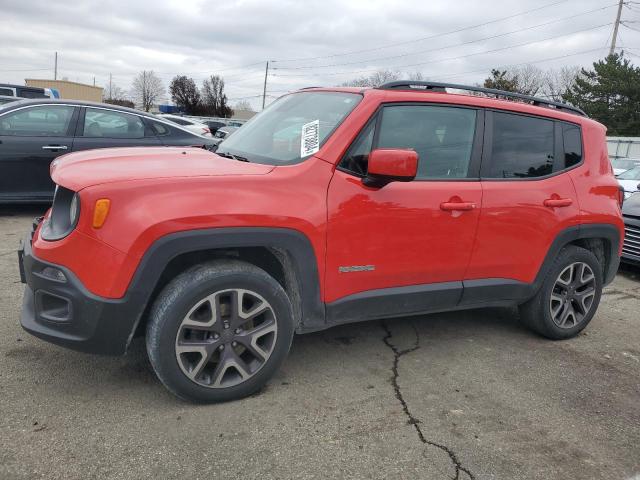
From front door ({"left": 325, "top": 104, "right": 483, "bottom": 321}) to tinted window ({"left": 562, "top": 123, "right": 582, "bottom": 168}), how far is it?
0.86 m

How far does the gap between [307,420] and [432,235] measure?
1332mm

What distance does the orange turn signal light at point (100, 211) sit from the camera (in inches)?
98.8

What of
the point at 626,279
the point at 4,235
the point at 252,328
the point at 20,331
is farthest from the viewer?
the point at 626,279

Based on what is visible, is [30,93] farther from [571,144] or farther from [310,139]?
[571,144]

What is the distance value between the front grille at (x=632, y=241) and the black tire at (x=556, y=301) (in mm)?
2788

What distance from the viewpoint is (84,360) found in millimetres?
3254

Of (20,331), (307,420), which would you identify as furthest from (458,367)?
(20,331)

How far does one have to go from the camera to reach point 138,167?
2.82 metres

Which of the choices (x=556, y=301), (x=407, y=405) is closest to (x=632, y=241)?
(x=556, y=301)

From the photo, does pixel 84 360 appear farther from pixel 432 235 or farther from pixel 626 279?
pixel 626 279

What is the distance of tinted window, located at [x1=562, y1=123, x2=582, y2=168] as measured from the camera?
4000 millimetres

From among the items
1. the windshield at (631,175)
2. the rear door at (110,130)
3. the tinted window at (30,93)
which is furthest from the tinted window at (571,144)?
the tinted window at (30,93)

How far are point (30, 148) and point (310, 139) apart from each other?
4.91m

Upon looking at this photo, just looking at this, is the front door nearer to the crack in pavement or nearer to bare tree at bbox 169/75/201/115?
the crack in pavement
